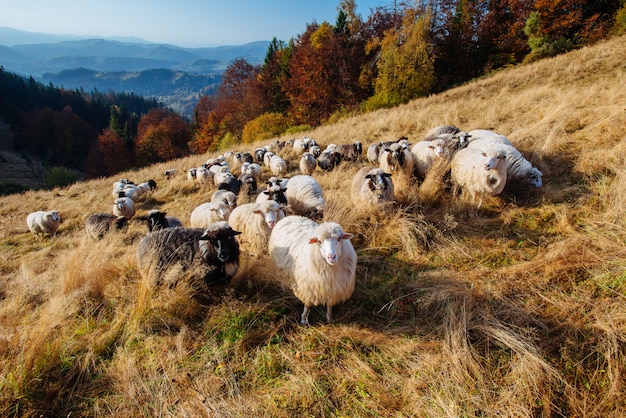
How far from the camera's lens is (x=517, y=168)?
5.33 metres

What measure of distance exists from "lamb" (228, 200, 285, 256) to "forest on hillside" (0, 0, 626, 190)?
71.3ft

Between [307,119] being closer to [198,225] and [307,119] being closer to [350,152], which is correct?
[350,152]

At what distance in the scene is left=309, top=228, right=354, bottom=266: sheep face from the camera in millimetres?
3014

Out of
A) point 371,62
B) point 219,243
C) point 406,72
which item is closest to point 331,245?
point 219,243

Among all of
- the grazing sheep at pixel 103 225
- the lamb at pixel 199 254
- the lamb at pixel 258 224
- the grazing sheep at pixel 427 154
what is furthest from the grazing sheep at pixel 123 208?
the grazing sheep at pixel 427 154

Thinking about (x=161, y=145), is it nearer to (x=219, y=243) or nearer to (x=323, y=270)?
(x=219, y=243)

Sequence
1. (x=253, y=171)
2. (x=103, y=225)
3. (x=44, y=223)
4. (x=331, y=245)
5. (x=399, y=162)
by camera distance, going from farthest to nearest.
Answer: (x=253, y=171) < (x=44, y=223) < (x=103, y=225) < (x=399, y=162) < (x=331, y=245)

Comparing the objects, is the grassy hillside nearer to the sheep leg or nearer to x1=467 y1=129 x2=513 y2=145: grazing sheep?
the sheep leg

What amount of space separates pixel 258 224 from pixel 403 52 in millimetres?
27273

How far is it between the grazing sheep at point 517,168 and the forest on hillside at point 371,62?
68.3 feet

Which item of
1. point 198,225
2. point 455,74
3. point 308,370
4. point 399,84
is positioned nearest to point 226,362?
point 308,370

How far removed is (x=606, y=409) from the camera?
6.61 feet

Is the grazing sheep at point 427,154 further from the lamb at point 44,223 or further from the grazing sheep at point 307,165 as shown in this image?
the lamb at point 44,223

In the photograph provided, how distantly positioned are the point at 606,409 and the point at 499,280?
146cm
